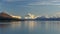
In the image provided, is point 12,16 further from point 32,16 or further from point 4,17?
point 32,16

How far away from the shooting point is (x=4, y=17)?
14.2 meters

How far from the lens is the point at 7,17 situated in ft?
46.0

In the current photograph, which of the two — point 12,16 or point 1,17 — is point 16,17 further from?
point 1,17

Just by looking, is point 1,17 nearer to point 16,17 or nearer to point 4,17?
point 4,17

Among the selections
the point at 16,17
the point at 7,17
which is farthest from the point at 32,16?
the point at 7,17

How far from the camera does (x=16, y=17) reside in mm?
14781

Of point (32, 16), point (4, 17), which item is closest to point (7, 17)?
point (4, 17)

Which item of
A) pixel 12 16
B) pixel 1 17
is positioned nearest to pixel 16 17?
pixel 12 16

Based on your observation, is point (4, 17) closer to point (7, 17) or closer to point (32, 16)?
point (7, 17)

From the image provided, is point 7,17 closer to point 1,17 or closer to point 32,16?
point 1,17

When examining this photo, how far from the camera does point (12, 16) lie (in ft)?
47.0

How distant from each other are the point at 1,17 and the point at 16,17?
1484 mm

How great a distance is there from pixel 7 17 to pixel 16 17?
1.09 metres

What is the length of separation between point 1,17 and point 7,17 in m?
0.65
